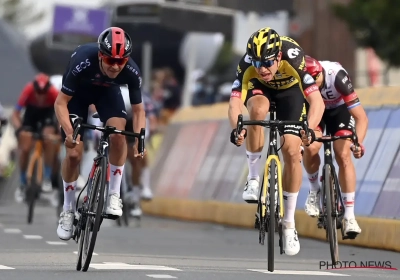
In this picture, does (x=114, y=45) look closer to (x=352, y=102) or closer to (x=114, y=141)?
(x=114, y=141)

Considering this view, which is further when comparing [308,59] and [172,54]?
[172,54]

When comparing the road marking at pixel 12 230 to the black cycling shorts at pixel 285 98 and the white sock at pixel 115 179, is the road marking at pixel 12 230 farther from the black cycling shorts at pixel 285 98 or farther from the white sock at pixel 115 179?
the black cycling shorts at pixel 285 98

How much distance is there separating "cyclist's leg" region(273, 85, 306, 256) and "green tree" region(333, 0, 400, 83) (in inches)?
1044

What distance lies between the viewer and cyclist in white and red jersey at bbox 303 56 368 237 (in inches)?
522

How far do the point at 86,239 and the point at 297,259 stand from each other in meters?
2.67

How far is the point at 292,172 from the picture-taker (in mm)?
12258

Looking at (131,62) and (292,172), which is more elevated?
(131,62)

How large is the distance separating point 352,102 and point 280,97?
3.30 ft

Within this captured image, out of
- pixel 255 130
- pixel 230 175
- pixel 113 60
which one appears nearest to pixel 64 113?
pixel 113 60

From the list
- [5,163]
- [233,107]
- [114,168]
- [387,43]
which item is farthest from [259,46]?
[387,43]

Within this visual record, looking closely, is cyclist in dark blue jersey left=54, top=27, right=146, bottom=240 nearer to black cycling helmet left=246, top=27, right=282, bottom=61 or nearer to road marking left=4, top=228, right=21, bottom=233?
black cycling helmet left=246, top=27, right=282, bottom=61

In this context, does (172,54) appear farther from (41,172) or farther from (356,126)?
(356,126)

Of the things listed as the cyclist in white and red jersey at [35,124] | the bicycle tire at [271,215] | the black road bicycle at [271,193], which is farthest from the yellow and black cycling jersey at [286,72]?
the cyclist in white and red jersey at [35,124]

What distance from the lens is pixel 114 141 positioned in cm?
1227
